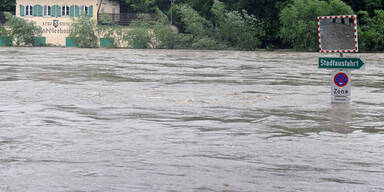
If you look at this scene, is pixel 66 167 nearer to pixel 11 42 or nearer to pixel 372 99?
pixel 372 99

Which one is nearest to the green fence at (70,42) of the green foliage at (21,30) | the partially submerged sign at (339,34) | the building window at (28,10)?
the green foliage at (21,30)

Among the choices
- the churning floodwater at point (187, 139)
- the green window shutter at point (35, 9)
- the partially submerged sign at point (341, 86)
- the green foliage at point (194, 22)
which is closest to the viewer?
the churning floodwater at point (187, 139)

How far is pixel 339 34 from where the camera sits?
1609 cm

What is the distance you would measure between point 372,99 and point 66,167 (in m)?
10.3

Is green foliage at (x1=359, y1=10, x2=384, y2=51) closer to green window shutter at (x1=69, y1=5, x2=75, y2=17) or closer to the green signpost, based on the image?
green window shutter at (x1=69, y1=5, x2=75, y2=17)

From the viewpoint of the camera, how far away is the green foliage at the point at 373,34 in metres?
55.5

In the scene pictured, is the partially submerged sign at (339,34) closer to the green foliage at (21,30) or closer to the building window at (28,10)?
the green foliage at (21,30)

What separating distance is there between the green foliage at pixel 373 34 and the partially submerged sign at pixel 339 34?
132ft

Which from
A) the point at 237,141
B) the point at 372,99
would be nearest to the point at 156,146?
the point at 237,141

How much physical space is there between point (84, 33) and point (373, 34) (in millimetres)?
24111

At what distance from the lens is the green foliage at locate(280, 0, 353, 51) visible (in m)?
56.1

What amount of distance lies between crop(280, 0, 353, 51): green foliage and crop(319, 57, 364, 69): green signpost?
41.0 metres

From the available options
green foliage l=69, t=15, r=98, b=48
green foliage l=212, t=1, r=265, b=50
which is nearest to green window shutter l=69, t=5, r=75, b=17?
green foliage l=69, t=15, r=98, b=48

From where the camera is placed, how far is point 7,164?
320 inches
